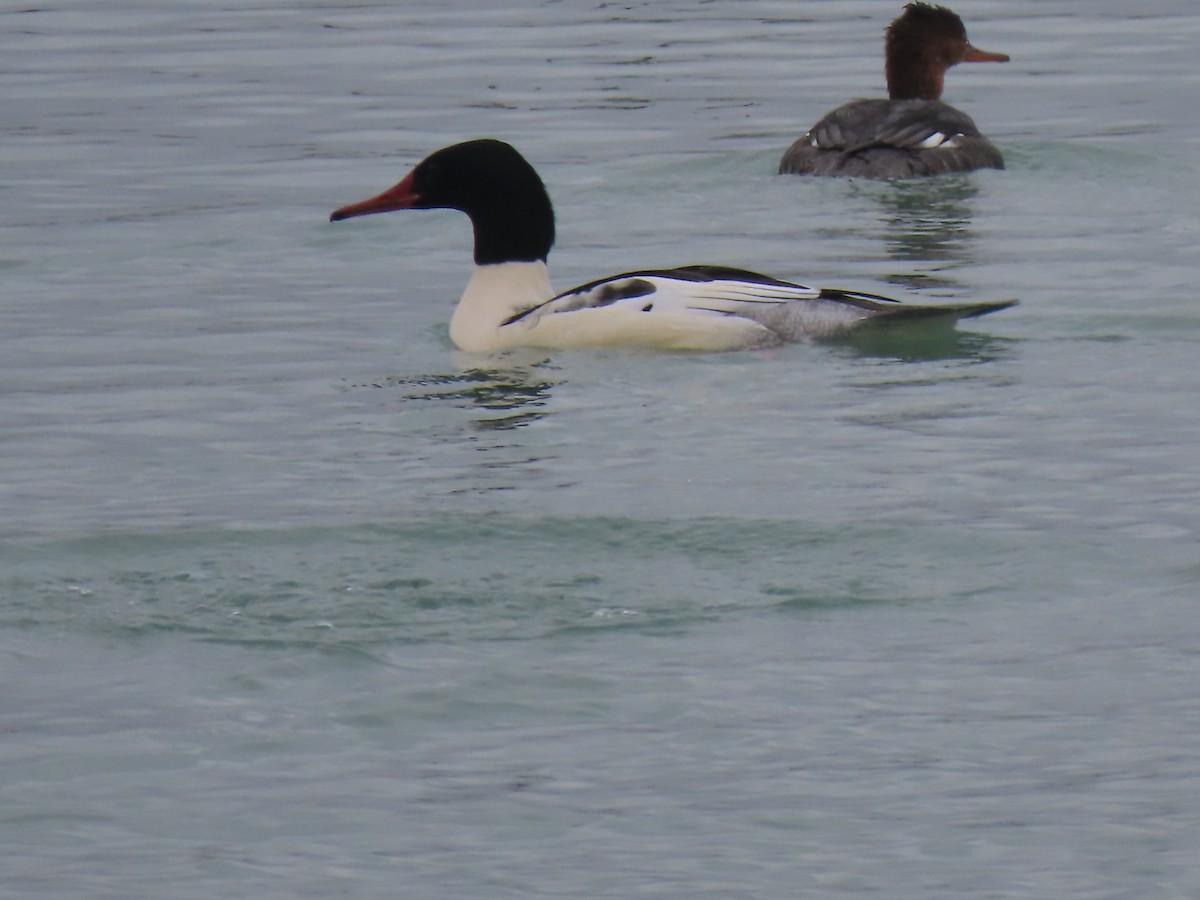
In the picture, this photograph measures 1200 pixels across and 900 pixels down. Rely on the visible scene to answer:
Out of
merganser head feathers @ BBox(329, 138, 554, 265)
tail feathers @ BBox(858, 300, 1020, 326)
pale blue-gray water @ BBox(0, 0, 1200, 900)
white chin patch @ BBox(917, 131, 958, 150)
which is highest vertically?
merganser head feathers @ BBox(329, 138, 554, 265)

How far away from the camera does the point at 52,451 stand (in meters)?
10.5

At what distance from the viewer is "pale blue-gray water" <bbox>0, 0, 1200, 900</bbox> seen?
634cm

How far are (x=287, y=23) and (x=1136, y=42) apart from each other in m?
8.32

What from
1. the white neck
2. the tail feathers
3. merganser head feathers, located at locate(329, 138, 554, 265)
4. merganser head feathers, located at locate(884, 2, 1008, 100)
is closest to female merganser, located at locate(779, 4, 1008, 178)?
merganser head feathers, located at locate(884, 2, 1008, 100)

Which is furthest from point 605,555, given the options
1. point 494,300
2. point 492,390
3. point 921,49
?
point 921,49

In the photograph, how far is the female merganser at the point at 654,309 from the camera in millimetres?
12141

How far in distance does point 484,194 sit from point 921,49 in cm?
707

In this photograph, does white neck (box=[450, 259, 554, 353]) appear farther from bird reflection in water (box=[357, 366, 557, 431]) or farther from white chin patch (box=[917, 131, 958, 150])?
white chin patch (box=[917, 131, 958, 150])

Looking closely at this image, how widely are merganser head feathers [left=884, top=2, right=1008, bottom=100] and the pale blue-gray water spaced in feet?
4.93

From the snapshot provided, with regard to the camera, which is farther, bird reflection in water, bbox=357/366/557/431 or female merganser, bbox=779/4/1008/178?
female merganser, bbox=779/4/1008/178

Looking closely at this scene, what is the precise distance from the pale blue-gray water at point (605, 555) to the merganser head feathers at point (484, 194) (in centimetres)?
62

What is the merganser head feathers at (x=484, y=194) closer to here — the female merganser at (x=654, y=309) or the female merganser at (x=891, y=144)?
the female merganser at (x=654, y=309)

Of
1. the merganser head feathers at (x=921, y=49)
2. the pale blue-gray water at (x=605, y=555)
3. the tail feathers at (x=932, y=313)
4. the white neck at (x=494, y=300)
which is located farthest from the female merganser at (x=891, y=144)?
the tail feathers at (x=932, y=313)

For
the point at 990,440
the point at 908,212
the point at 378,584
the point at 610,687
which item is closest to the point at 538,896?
the point at 610,687
